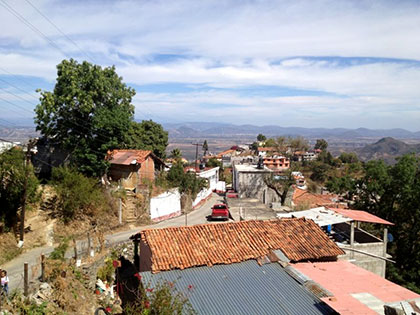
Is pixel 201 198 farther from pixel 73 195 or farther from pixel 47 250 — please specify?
pixel 47 250

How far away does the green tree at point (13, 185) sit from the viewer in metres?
17.5

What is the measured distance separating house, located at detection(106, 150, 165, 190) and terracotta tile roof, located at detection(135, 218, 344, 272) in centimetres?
1393

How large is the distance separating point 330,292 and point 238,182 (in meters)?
26.2

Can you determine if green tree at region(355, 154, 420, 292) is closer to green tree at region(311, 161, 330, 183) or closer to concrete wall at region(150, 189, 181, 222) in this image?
concrete wall at region(150, 189, 181, 222)

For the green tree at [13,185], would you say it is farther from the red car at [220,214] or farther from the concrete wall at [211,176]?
the concrete wall at [211,176]

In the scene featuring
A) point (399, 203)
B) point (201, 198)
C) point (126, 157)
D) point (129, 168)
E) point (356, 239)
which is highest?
point (126, 157)

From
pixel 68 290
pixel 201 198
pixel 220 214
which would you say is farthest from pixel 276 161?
pixel 68 290

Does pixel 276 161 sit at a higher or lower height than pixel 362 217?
lower

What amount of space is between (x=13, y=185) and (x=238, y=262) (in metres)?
12.9

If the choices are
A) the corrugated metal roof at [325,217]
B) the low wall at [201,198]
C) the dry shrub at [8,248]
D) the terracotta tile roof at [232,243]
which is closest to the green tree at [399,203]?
the corrugated metal roof at [325,217]

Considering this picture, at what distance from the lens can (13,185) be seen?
17672mm

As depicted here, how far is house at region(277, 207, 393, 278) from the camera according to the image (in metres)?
14.7

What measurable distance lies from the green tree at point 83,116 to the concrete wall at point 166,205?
468cm

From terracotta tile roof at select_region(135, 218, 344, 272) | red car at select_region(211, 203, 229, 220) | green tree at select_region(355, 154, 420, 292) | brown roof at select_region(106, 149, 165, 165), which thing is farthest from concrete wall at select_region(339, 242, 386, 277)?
brown roof at select_region(106, 149, 165, 165)
